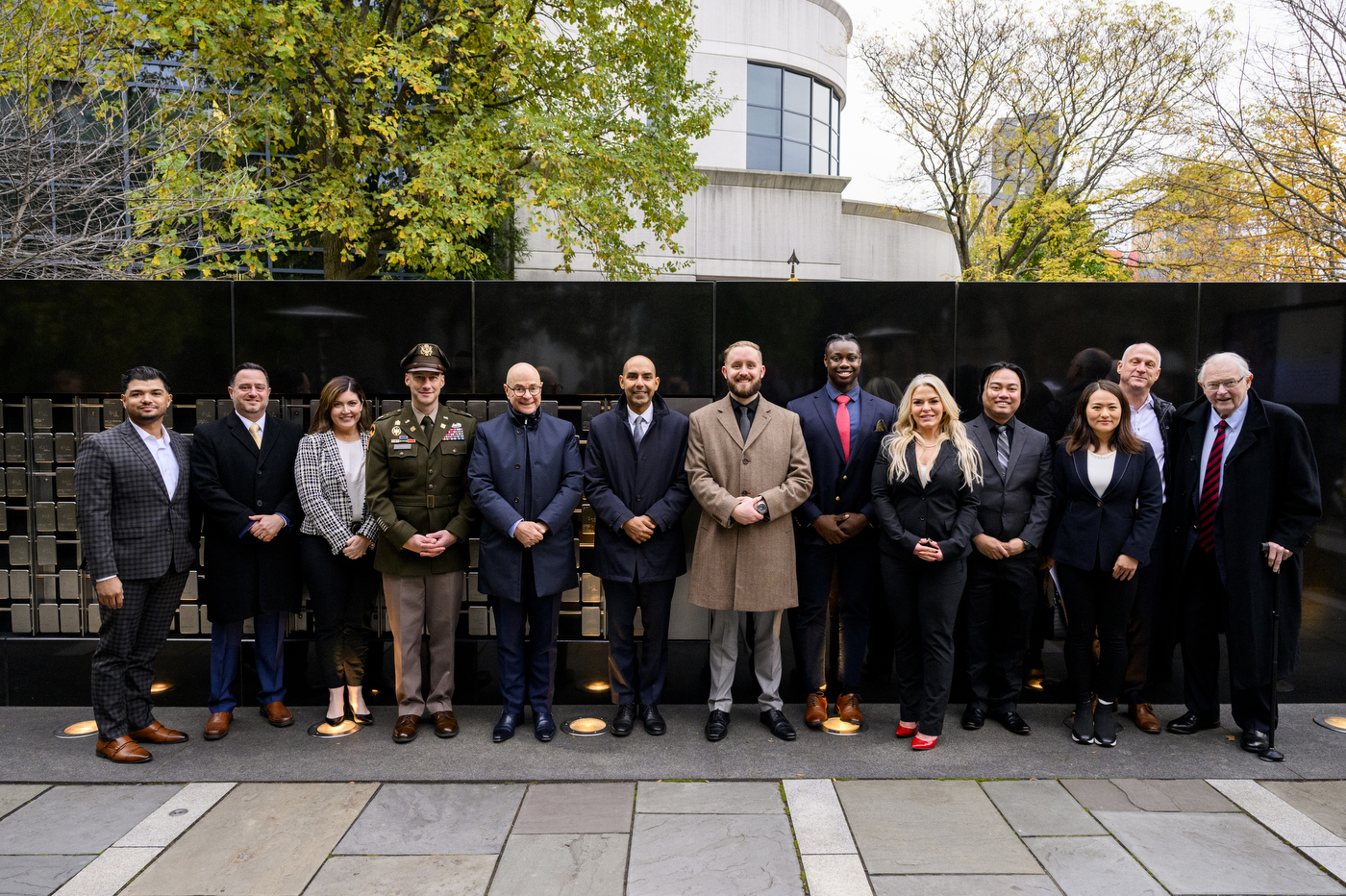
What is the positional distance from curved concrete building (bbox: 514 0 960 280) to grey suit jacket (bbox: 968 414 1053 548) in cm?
1416

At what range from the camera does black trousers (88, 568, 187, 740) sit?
4.24m

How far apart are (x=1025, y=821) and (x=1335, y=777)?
184cm

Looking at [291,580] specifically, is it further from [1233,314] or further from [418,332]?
[1233,314]

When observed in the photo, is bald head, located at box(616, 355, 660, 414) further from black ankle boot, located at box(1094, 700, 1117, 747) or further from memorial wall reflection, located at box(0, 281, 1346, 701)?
black ankle boot, located at box(1094, 700, 1117, 747)

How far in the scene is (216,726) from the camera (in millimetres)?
4492

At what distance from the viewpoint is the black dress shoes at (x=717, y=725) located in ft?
14.4

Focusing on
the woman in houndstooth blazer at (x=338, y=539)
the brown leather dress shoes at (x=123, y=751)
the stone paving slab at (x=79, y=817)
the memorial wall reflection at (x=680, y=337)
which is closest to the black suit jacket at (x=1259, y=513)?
the memorial wall reflection at (x=680, y=337)

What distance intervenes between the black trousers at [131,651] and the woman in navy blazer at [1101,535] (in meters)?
5.03

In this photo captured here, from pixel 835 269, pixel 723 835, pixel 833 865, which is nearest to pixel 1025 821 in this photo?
pixel 833 865

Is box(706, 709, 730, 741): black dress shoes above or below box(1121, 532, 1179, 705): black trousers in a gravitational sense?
below

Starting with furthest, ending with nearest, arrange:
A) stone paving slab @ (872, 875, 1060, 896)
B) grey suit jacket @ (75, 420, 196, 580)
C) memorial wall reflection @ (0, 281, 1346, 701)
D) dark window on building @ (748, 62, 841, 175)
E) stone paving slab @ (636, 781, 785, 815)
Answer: dark window on building @ (748, 62, 841, 175) → memorial wall reflection @ (0, 281, 1346, 701) → grey suit jacket @ (75, 420, 196, 580) → stone paving slab @ (636, 781, 785, 815) → stone paving slab @ (872, 875, 1060, 896)

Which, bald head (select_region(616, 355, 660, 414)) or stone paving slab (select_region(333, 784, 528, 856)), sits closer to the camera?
stone paving slab (select_region(333, 784, 528, 856))

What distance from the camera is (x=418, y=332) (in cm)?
500

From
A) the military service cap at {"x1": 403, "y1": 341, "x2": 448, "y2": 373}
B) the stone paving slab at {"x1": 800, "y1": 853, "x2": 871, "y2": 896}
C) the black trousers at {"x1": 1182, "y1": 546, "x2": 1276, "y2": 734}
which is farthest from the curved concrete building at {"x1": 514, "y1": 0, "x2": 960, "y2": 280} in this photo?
the stone paving slab at {"x1": 800, "y1": 853, "x2": 871, "y2": 896}
